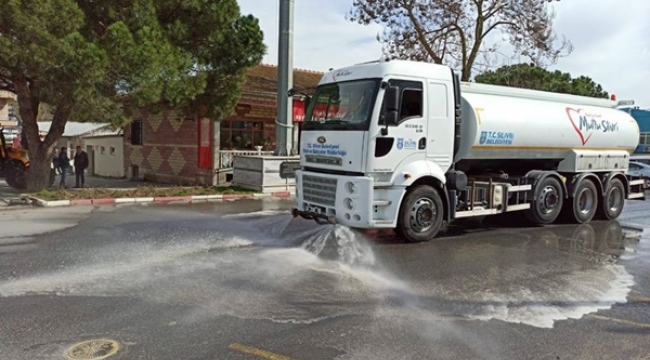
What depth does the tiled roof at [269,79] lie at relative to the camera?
75.6ft

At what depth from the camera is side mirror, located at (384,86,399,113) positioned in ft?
27.2

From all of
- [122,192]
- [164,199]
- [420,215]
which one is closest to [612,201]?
[420,215]

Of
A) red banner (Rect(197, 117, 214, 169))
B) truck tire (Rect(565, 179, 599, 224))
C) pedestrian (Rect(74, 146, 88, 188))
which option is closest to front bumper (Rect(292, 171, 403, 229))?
truck tire (Rect(565, 179, 599, 224))

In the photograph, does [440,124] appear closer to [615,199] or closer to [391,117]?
[391,117]

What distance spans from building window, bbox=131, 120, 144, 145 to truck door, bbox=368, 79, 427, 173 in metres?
19.8

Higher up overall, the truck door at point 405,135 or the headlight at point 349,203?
the truck door at point 405,135

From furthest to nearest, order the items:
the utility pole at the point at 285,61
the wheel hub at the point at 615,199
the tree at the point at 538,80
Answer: the tree at the point at 538,80
the utility pole at the point at 285,61
the wheel hub at the point at 615,199

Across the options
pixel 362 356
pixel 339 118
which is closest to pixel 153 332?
pixel 362 356

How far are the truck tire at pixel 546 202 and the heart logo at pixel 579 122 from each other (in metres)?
1.20

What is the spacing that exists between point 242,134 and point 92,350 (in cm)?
1921

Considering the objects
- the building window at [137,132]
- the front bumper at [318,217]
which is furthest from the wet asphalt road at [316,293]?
the building window at [137,132]

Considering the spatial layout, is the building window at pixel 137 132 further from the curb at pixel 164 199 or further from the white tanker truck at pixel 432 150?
the white tanker truck at pixel 432 150

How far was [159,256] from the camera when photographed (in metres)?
7.85

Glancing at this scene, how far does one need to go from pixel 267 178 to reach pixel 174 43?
17.6 feet
